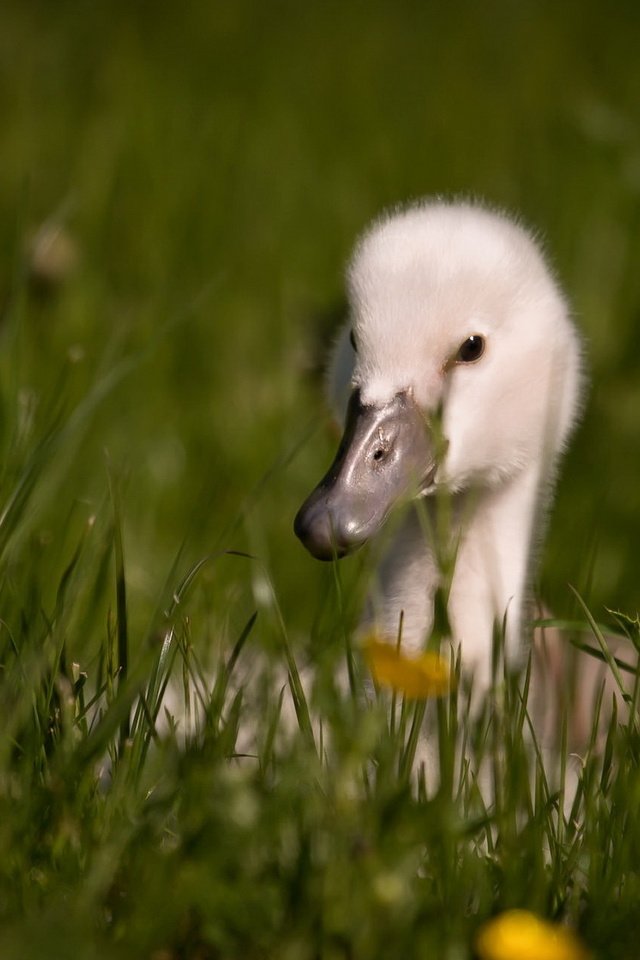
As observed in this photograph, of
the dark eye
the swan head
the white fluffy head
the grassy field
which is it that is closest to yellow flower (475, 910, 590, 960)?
the grassy field

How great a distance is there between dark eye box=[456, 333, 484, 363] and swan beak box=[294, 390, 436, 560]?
0.17 meters

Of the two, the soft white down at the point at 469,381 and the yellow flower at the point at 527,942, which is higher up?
the soft white down at the point at 469,381

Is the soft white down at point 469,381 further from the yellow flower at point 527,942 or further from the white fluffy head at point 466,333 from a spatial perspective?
the yellow flower at point 527,942

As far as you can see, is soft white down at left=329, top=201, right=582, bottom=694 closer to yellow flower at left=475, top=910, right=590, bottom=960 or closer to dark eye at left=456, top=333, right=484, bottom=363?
dark eye at left=456, top=333, right=484, bottom=363

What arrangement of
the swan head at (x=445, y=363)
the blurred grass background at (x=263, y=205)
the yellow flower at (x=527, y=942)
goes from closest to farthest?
1. the yellow flower at (x=527, y=942)
2. the swan head at (x=445, y=363)
3. the blurred grass background at (x=263, y=205)

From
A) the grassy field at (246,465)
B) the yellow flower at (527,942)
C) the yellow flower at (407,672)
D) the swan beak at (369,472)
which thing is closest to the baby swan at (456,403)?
the swan beak at (369,472)

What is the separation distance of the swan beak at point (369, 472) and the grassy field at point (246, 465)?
86mm

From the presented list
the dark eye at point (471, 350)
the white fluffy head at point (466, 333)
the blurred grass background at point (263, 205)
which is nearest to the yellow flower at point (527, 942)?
the blurred grass background at point (263, 205)

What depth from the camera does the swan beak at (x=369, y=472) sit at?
7.57 ft

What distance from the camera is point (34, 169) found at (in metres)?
5.75

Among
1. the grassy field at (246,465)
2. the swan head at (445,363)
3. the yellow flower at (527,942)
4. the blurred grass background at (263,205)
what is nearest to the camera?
the yellow flower at (527,942)

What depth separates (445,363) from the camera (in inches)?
104

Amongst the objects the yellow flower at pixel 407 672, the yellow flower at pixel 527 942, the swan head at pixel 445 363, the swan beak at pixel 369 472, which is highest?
the swan head at pixel 445 363

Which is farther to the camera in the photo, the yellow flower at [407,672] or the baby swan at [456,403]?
the baby swan at [456,403]
